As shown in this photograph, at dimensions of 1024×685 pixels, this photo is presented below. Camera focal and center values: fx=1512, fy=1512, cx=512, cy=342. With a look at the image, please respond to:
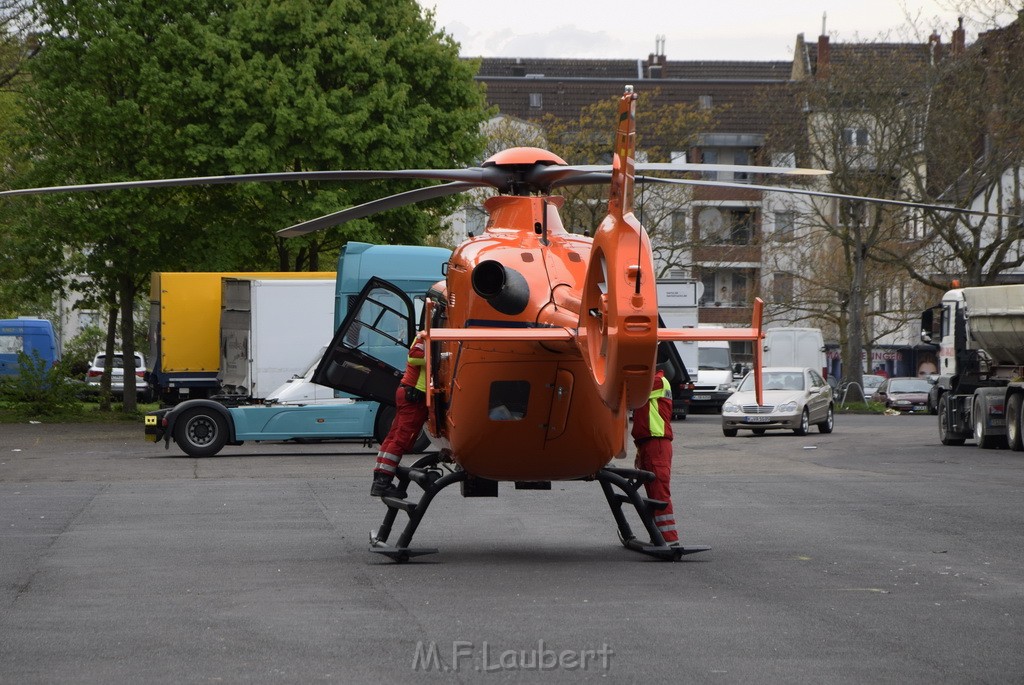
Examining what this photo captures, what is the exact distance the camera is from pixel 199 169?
118 ft

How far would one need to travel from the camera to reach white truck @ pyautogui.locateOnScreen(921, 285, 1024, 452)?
27.7 metres

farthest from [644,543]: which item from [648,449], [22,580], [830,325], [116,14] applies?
[830,325]

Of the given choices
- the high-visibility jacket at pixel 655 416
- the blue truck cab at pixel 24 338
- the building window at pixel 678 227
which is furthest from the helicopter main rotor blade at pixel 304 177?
the blue truck cab at pixel 24 338

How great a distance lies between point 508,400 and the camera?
10758 millimetres

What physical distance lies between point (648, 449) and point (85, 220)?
27.2 metres

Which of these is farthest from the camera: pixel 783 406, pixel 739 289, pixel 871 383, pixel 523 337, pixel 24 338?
pixel 739 289

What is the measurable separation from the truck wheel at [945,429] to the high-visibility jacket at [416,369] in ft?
67.0

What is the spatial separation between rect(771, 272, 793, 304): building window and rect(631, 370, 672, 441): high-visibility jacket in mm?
53023

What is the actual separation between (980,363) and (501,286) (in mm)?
21399

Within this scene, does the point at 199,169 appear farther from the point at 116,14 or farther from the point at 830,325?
the point at 830,325

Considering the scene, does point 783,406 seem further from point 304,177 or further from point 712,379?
point 304,177

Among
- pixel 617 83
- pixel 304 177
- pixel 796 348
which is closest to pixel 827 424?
pixel 796 348

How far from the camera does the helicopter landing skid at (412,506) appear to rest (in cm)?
1139

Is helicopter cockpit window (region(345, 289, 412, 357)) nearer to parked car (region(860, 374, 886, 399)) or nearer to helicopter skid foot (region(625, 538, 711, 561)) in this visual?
helicopter skid foot (region(625, 538, 711, 561))
